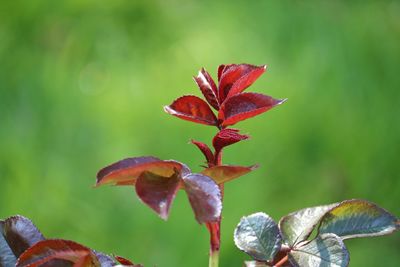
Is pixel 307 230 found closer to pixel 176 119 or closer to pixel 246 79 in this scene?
pixel 246 79

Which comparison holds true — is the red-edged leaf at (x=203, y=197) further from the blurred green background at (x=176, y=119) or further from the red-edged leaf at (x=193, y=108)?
the blurred green background at (x=176, y=119)

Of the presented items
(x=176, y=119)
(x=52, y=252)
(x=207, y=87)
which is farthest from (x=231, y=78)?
(x=176, y=119)

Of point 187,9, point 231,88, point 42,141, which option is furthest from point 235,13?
point 231,88

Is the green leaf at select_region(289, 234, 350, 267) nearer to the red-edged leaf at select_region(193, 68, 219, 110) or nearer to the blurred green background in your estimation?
the red-edged leaf at select_region(193, 68, 219, 110)

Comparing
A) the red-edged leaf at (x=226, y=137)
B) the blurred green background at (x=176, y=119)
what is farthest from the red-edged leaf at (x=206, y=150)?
the blurred green background at (x=176, y=119)

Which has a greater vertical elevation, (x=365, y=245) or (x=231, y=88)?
(x=231, y=88)

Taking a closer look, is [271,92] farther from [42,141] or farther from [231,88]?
[231,88]
